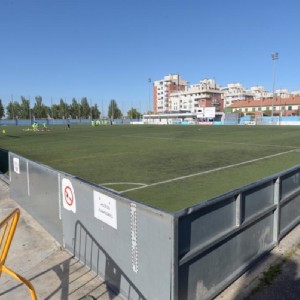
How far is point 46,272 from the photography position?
4.64 m

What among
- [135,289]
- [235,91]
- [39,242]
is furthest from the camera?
[235,91]

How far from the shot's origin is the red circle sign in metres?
5.07

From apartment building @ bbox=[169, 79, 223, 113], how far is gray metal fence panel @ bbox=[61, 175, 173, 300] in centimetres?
14441

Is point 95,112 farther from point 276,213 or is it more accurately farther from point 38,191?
point 276,213

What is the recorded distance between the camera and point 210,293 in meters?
3.86

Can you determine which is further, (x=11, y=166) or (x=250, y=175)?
(x=250, y=175)

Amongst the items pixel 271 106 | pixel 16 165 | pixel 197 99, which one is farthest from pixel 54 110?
pixel 16 165

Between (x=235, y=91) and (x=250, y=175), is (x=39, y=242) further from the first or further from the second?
(x=235, y=91)

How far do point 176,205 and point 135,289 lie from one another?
3746 millimetres

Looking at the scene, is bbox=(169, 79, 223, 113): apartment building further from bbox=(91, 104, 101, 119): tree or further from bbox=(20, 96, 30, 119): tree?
bbox=(20, 96, 30, 119): tree

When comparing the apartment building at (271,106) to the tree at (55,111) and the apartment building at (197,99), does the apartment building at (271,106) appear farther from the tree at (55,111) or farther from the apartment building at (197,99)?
the tree at (55,111)

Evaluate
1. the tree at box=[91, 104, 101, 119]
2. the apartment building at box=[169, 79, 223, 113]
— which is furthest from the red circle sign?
the apartment building at box=[169, 79, 223, 113]

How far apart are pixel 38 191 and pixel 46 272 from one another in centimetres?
235

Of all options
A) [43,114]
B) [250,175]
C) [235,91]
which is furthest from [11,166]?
[235,91]
